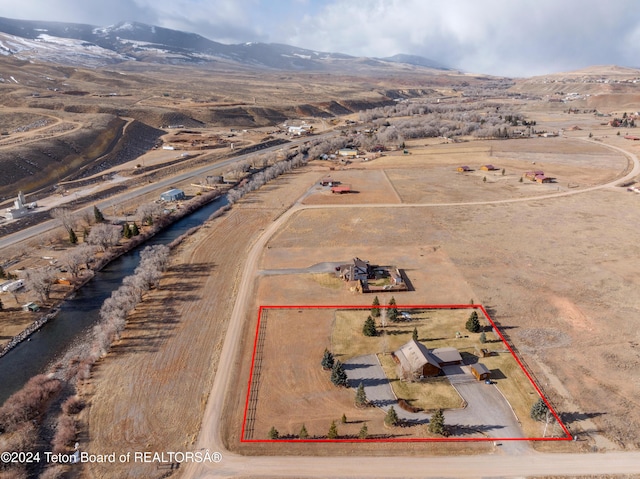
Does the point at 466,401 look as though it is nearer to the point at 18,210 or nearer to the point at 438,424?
the point at 438,424

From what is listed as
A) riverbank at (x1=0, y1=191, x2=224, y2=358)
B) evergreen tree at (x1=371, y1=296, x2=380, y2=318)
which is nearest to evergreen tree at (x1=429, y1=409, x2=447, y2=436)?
evergreen tree at (x1=371, y1=296, x2=380, y2=318)

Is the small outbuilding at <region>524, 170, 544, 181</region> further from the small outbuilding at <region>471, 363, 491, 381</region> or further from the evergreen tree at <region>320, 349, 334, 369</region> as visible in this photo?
the evergreen tree at <region>320, 349, 334, 369</region>

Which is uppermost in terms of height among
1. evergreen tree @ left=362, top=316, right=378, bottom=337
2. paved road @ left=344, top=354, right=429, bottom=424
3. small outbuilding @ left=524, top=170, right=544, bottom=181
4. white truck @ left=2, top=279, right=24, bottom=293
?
small outbuilding @ left=524, top=170, right=544, bottom=181

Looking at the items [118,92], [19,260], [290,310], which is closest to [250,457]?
[290,310]

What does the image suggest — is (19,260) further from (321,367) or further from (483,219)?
(483,219)

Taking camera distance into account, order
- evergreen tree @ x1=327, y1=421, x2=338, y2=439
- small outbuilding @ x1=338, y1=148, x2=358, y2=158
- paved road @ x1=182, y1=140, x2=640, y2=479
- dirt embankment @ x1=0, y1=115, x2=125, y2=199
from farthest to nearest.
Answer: small outbuilding @ x1=338, y1=148, x2=358, y2=158, dirt embankment @ x1=0, y1=115, x2=125, y2=199, evergreen tree @ x1=327, y1=421, x2=338, y2=439, paved road @ x1=182, y1=140, x2=640, y2=479
